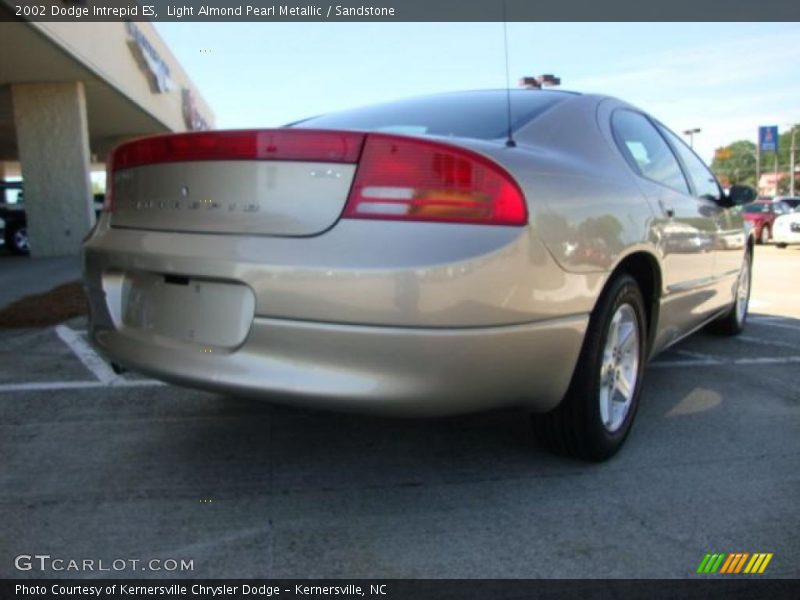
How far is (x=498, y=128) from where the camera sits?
271cm

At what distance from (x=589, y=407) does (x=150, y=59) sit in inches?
742

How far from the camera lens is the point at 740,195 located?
4.50 metres

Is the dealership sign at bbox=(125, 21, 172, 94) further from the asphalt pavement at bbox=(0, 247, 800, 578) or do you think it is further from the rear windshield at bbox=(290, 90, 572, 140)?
the rear windshield at bbox=(290, 90, 572, 140)

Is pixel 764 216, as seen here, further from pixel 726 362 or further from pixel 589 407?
pixel 589 407

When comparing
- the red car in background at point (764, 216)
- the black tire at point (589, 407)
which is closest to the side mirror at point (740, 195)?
the black tire at point (589, 407)

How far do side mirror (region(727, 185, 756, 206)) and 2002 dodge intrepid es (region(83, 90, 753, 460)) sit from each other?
2.03 meters

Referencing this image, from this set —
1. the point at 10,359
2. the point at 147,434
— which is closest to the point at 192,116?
the point at 10,359

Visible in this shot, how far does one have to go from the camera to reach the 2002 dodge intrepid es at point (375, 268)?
6.95 feet

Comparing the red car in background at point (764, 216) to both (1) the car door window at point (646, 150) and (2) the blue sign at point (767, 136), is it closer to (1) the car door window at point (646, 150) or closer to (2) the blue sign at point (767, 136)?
(1) the car door window at point (646, 150)

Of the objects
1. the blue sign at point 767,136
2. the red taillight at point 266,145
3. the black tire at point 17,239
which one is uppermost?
the blue sign at point 767,136

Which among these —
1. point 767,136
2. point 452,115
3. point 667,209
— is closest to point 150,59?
point 452,115

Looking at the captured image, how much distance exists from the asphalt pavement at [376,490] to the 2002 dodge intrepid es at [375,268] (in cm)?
37

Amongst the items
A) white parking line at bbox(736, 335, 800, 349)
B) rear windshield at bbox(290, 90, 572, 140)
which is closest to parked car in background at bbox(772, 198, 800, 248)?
white parking line at bbox(736, 335, 800, 349)
